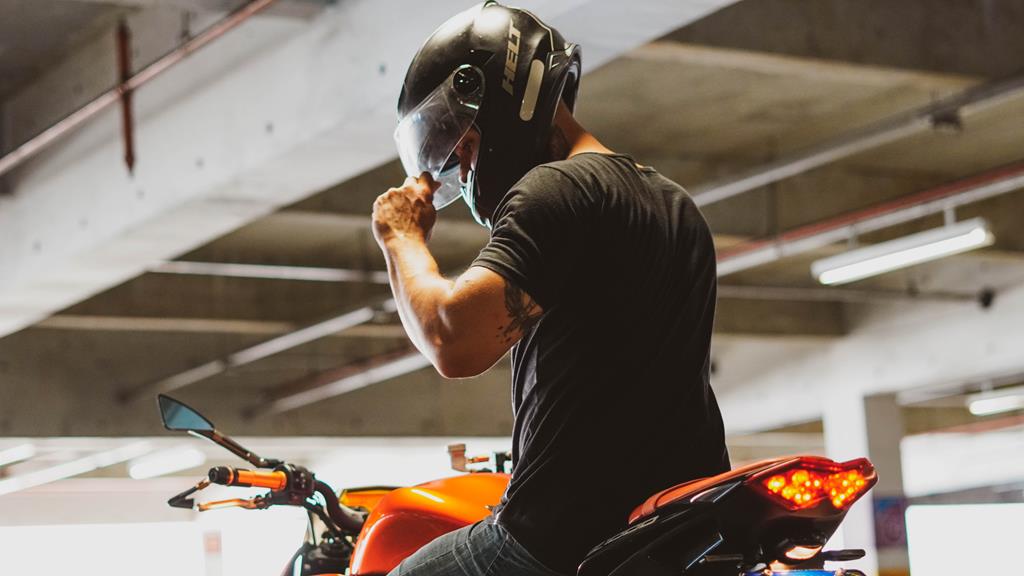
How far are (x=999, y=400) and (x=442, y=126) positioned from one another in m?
17.7

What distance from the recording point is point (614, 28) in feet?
18.0

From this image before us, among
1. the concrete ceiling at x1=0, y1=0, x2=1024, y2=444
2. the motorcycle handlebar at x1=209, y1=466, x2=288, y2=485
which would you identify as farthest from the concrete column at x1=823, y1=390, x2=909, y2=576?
the motorcycle handlebar at x1=209, y1=466, x2=288, y2=485

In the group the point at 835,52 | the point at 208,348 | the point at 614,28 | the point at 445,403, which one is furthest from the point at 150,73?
the point at 445,403

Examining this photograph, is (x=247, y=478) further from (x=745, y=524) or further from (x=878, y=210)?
(x=878, y=210)

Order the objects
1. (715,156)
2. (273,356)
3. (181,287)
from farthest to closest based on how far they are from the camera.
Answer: (273,356) → (181,287) → (715,156)

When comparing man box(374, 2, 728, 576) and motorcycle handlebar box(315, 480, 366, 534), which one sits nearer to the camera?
man box(374, 2, 728, 576)

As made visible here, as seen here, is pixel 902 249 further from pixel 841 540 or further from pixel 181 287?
pixel 841 540

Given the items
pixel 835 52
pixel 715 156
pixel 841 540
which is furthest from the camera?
pixel 841 540

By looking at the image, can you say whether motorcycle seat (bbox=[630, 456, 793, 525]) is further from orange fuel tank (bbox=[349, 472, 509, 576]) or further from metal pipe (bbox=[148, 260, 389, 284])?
metal pipe (bbox=[148, 260, 389, 284])

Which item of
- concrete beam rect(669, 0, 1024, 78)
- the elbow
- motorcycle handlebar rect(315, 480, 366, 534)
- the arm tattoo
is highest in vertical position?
concrete beam rect(669, 0, 1024, 78)

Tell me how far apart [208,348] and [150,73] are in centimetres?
992

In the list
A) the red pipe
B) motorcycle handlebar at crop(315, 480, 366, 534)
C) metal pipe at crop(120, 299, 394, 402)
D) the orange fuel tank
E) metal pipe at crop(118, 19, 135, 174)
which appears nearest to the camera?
the orange fuel tank

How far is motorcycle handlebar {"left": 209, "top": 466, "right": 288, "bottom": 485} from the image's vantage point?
113 inches

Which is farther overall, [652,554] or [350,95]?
[350,95]
